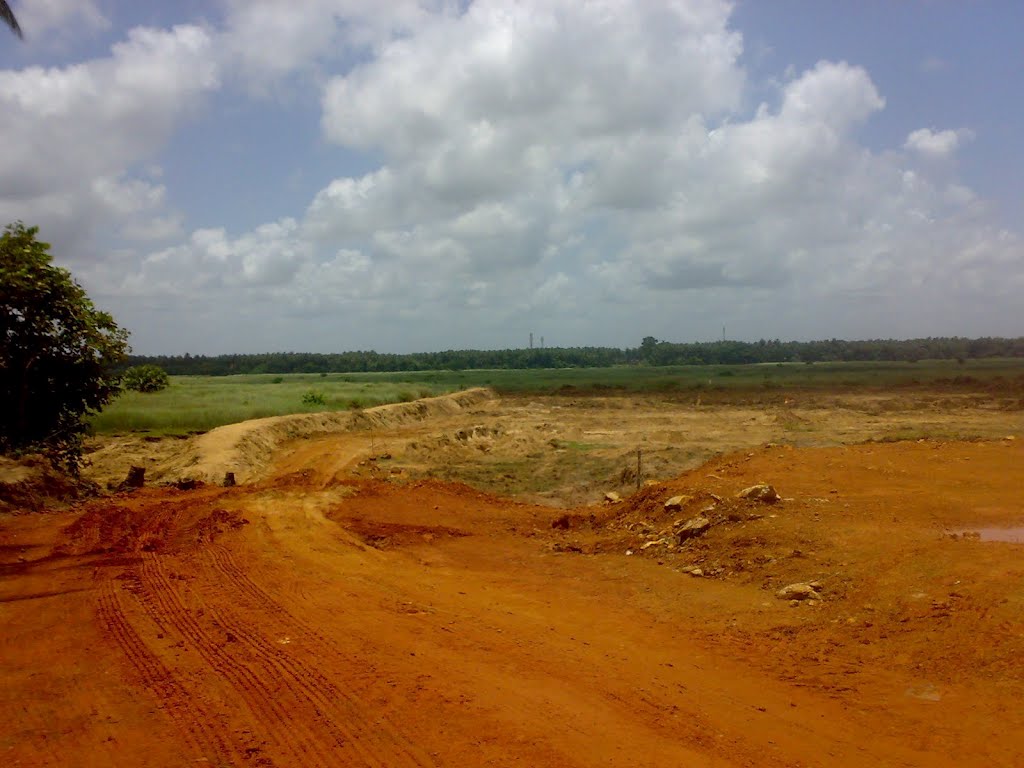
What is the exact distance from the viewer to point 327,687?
17.0 ft

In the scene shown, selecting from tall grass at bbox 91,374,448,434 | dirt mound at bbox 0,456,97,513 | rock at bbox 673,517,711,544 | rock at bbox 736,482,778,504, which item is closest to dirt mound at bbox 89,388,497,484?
tall grass at bbox 91,374,448,434

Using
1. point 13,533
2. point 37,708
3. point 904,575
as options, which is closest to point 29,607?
point 37,708

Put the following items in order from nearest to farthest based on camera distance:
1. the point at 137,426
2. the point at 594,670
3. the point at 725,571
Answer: the point at 594,670
the point at 725,571
the point at 137,426

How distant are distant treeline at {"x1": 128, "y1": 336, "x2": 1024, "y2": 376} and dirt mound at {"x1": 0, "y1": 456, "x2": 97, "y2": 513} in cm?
10048

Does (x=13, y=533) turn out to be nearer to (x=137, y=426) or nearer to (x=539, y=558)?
(x=539, y=558)

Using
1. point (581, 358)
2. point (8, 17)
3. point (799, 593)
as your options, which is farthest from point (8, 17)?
point (581, 358)

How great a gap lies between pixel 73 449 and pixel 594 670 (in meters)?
11.7

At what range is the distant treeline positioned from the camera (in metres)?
116

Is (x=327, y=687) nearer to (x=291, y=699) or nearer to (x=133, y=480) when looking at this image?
(x=291, y=699)

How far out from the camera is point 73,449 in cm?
1312

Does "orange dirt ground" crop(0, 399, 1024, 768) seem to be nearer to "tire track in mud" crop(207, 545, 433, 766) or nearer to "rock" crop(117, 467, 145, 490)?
"tire track in mud" crop(207, 545, 433, 766)

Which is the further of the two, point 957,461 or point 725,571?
point 957,461

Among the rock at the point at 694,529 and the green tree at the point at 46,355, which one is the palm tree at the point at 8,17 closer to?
the green tree at the point at 46,355

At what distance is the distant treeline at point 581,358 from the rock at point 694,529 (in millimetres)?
106890
